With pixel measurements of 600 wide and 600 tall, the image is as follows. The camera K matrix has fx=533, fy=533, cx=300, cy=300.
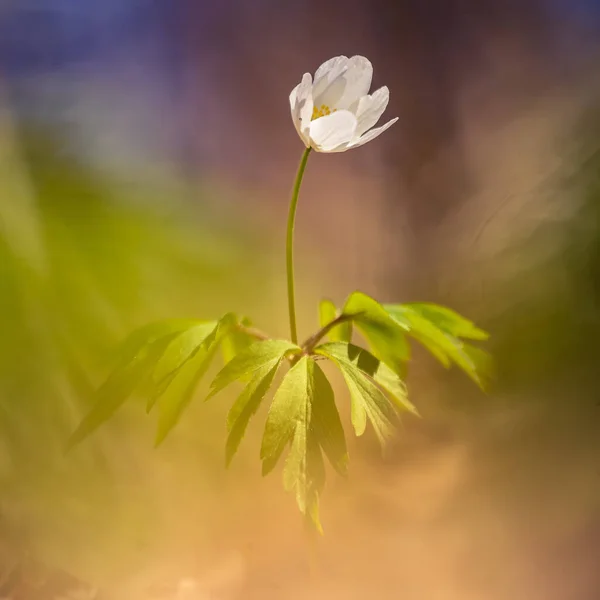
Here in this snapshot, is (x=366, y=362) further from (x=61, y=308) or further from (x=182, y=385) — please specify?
(x=61, y=308)

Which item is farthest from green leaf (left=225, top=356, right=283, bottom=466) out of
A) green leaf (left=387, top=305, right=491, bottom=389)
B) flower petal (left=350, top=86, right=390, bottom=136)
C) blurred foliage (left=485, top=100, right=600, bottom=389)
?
blurred foliage (left=485, top=100, right=600, bottom=389)

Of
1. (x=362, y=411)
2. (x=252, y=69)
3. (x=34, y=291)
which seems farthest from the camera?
(x=252, y=69)

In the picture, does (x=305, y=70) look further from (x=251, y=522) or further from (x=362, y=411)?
(x=251, y=522)

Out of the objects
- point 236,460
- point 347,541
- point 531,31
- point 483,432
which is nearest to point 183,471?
point 236,460

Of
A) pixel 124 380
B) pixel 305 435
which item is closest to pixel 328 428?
pixel 305 435

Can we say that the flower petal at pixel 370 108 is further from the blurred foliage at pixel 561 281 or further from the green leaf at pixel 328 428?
the blurred foliage at pixel 561 281

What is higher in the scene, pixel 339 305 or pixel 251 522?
pixel 339 305

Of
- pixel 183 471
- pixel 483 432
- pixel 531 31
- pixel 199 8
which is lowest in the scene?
pixel 483 432

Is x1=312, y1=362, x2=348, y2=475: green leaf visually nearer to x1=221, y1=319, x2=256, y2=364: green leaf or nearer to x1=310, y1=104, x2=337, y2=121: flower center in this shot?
x1=221, y1=319, x2=256, y2=364: green leaf
